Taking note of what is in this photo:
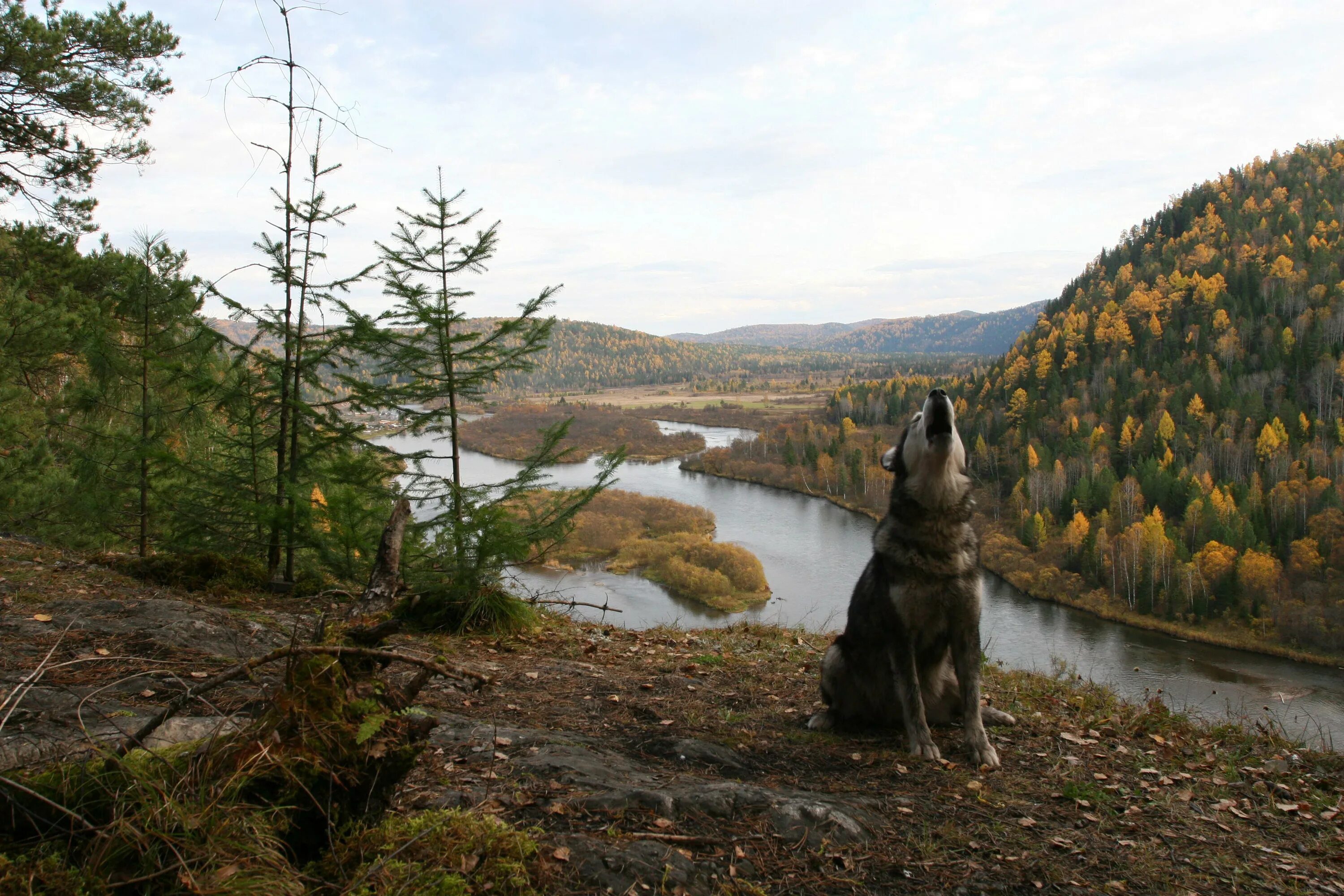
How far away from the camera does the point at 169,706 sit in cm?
205

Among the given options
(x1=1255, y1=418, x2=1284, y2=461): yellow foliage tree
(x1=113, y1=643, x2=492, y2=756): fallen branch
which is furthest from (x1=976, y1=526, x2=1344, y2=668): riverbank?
(x1=113, y1=643, x2=492, y2=756): fallen branch

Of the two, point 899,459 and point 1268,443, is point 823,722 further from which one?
point 1268,443

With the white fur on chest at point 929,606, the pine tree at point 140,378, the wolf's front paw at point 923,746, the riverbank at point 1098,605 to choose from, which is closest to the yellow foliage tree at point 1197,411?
the riverbank at point 1098,605

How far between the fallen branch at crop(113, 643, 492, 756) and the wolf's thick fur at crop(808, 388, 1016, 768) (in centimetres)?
291

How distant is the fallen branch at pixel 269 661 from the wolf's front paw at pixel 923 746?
3090 millimetres

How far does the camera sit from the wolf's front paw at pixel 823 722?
4.80 meters

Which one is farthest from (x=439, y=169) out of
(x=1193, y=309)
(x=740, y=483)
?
(x=1193, y=309)

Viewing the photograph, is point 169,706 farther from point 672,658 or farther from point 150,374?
point 150,374

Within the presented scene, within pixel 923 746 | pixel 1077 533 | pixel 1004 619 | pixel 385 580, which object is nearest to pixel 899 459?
pixel 923 746

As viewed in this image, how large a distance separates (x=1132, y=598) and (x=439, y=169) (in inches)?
2239

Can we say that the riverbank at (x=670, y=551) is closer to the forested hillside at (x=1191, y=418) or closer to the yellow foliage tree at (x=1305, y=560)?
the forested hillside at (x=1191, y=418)

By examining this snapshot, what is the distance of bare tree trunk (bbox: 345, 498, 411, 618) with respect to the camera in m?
3.20

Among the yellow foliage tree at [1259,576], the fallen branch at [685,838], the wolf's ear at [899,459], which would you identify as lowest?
the yellow foliage tree at [1259,576]

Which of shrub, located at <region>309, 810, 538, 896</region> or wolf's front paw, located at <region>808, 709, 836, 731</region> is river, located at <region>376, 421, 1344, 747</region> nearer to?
wolf's front paw, located at <region>808, 709, 836, 731</region>
